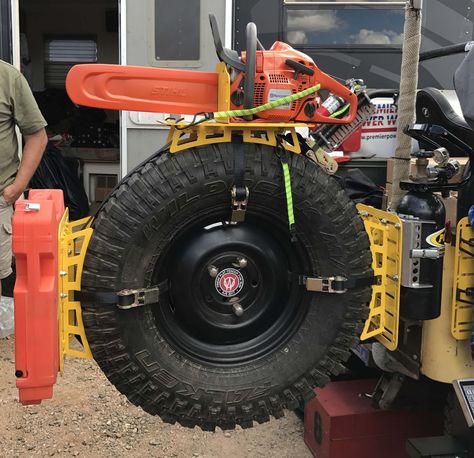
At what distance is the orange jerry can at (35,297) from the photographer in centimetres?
165

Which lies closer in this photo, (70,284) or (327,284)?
(70,284)

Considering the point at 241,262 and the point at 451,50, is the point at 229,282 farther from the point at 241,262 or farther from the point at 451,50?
the point at 451,50

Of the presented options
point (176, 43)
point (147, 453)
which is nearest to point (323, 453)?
point (147, 453)

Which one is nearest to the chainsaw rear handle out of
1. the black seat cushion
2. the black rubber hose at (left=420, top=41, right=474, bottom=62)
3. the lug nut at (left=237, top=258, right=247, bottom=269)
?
the lug nut at (left=237, top=258, right=247, bottom=269)

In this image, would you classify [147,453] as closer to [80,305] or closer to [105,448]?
[105,448]

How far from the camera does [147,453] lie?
3.20 metres

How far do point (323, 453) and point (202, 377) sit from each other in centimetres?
150

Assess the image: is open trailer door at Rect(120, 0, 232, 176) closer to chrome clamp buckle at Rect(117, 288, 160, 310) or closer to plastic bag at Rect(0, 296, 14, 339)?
plastic bag at Rect(0, 296, 14, 339)

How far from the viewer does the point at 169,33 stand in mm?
4266

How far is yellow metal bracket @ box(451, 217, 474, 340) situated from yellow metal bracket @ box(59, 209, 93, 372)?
124cm

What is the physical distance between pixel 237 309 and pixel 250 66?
0.73 meters

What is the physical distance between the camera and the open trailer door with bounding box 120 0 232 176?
13.9 ft

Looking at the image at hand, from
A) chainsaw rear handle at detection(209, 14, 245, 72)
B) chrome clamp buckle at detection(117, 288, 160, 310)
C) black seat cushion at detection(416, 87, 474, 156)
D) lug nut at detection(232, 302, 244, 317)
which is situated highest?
chainsaw rear handle at detection(209, 14, 245, 72)

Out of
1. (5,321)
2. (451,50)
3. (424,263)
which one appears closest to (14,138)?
(5,321)
